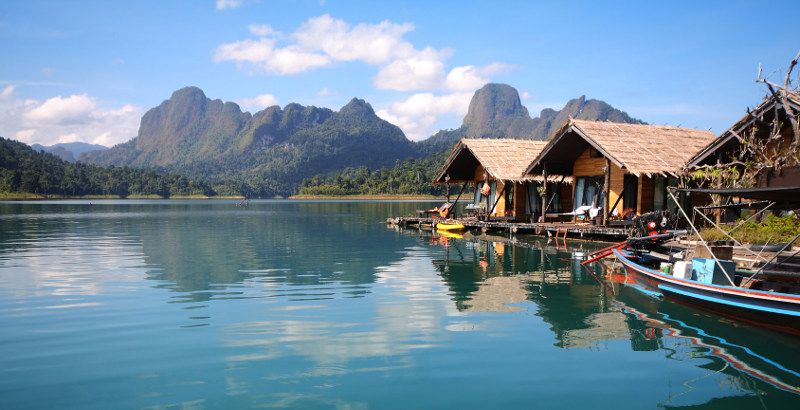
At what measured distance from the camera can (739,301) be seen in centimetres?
848

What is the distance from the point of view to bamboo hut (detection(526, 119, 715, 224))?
65.4 feet

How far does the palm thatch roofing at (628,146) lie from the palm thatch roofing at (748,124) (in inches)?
→ 62.0

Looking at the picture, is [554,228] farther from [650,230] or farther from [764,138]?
[764,138]

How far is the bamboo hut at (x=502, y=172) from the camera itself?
26125 mm

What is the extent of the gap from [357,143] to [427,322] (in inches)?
7479

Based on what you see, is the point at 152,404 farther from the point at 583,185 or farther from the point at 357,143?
the point at 357,143

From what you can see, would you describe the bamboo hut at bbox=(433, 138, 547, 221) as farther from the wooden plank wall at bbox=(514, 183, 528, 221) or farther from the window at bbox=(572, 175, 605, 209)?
the window at bbox=(572, 175, 605, 209)

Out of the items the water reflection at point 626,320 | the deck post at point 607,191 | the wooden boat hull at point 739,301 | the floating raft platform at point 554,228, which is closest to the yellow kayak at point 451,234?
the floating raft platform at point 554,228

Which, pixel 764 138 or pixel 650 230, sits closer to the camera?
pixel 650 230

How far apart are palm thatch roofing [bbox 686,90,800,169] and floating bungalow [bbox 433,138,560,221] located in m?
9.06

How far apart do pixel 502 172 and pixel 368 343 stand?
18.8m

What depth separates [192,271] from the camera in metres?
15.2

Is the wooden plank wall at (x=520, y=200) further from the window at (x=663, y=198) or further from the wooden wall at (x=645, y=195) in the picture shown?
the window at (x=663, y=198)

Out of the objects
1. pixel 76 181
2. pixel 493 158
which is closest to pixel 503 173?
pixel 493 158
